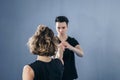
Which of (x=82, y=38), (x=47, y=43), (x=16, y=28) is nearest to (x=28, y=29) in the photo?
(x=16, y=28)

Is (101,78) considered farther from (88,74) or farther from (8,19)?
(8,19)

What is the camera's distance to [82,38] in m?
2.90

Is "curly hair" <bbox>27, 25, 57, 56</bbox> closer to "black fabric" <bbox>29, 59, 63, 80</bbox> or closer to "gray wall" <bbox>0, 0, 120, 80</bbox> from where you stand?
"black fabric" <bbox>29, 59, 63, 80</bbox>

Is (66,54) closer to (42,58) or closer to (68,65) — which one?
(68,65)

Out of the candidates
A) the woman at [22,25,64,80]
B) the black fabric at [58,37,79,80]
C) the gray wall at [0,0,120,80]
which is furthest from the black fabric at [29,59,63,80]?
the gray wall at [0,0,120,80]

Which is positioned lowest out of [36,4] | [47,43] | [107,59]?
[107,59]

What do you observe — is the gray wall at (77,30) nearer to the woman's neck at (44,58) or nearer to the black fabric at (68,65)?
the black fabric at (68,65)

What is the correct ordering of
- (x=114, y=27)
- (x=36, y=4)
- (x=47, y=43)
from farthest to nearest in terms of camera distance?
1. (x=36, y=4)
2. (x=114, y=27)
3. (x=47, y=43)

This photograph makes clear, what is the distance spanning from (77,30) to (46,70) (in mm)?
1517

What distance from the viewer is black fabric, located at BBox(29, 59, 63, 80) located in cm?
143

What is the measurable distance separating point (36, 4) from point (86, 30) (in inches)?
28.3

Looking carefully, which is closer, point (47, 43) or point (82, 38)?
point (47, 43)

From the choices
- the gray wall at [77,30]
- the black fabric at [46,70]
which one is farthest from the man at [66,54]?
the black fabric at [46,70]

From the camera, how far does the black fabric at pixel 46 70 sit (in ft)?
4.69
